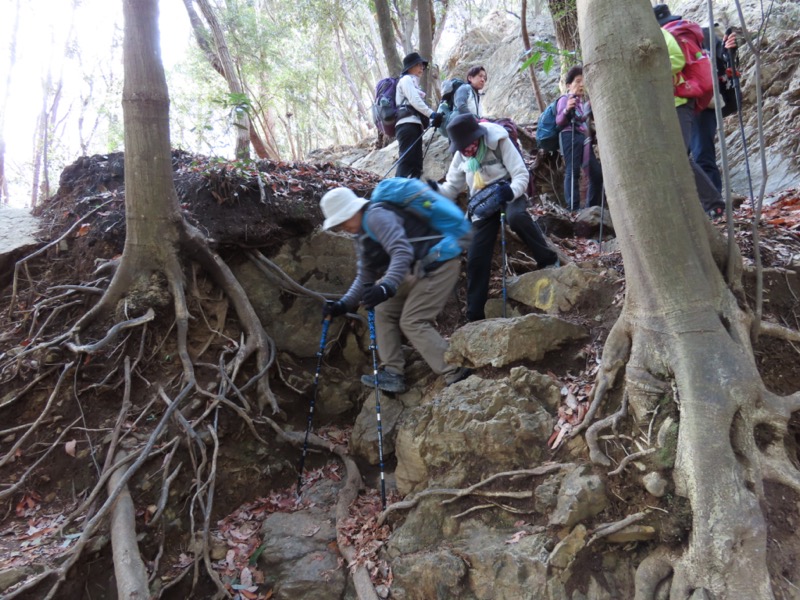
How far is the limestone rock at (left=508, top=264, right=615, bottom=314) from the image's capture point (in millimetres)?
4605

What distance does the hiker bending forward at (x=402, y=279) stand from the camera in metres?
4.21

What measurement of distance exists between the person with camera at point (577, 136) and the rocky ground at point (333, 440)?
186cm

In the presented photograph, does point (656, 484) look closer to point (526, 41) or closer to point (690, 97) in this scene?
point (690, 97)

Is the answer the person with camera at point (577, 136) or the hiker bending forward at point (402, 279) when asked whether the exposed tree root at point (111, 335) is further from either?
the person with camera at point (577, 136)

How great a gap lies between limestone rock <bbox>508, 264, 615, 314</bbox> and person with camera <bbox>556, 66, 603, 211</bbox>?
2.92 m

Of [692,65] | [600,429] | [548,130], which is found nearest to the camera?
[600,429]

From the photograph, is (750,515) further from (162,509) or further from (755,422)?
(162,509)

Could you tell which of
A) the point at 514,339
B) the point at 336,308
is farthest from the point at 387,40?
the point at 514,339

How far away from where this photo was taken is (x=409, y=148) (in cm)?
744

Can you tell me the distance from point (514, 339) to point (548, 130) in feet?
16.7

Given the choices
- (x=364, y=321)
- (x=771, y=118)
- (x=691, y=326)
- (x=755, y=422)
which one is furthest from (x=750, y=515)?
(x=771, y=118)

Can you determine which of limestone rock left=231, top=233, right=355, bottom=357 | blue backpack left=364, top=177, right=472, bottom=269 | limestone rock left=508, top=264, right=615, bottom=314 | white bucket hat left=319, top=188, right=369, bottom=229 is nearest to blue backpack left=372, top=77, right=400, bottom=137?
limestone rock left=231, top=233, right=355, bottom=357

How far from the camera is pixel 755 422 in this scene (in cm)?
272

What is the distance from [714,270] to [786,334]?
31.9 inches
